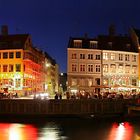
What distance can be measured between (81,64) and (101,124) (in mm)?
34769

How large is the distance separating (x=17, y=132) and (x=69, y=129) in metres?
6.60

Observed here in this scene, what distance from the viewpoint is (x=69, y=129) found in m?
58.8

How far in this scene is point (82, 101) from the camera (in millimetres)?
71562

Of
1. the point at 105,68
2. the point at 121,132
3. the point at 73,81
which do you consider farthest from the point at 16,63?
the point at 121,132

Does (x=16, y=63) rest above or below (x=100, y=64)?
above

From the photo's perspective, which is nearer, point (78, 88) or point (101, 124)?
point (101, 124)

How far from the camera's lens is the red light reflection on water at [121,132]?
5378 cm

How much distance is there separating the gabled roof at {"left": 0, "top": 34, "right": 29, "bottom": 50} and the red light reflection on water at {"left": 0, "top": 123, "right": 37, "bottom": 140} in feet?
129

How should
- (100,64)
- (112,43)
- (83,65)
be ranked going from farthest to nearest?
(112,43) < (100,64) < (83,65)

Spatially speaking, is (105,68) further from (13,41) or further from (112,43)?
(13,41)

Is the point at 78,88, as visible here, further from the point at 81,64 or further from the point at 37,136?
the point at 37,136

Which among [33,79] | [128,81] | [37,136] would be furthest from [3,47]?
[37,136]

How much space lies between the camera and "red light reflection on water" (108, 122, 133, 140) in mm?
53781

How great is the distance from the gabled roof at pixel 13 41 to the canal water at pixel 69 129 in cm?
3484
